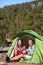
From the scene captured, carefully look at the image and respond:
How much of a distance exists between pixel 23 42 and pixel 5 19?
45.6 m

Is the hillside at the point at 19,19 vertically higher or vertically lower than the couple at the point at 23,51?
lower

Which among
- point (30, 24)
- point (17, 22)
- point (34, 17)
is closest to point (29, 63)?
point (30, 24)

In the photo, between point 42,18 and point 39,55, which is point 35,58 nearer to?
point 39,55

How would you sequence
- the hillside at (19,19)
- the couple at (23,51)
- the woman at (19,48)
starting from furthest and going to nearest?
the hillside at (19,19), the woman at (19,48), the couple at (23,51)

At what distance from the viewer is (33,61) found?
25.3ft

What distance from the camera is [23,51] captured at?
26.4 feet

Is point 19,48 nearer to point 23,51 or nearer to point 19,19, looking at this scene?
point 23,51

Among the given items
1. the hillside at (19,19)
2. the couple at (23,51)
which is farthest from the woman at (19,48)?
the hillside at (19,19)

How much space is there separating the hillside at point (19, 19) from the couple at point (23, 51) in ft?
72.6

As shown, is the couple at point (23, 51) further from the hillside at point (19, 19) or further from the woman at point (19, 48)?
the hillside at point (19, 19)

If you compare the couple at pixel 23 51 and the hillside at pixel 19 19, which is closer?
the couple at pixel 23 51

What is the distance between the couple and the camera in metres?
7.88

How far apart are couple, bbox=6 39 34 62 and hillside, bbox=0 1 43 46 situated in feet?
72.6

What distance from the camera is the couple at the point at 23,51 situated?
788 centimetres
